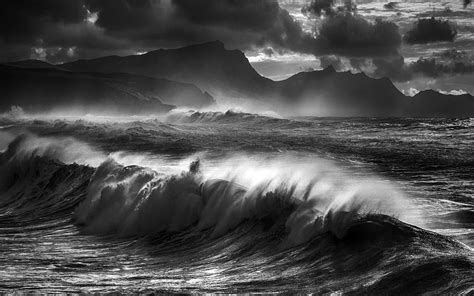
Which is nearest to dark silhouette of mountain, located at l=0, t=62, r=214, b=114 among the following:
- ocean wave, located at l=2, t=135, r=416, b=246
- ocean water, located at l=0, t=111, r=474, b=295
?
ocean water, located at l=0, t=111, r=474, b=295

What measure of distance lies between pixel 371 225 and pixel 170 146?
81.7ft

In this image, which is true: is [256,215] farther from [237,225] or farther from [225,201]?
[225,201]

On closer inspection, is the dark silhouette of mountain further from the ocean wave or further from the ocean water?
the ocean wave

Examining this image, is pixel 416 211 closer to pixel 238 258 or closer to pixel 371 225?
pixel 371 225

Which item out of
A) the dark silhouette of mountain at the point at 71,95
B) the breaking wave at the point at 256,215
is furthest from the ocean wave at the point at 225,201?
the dark silhouette of mountain at the point at 71,95

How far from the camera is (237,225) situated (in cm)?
1493

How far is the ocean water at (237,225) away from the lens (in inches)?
399

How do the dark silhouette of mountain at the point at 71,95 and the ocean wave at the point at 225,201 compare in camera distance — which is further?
the dark silhouette of mountain at the point at 71,95

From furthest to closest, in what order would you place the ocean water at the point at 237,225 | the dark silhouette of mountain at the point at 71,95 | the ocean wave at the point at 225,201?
1. the dark silhouette of mountain at the point at 71,95
2. the ocean wave at the point at 225,201
3. the ocean water at the point at 237,225

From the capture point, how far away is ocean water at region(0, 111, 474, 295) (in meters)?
10.1

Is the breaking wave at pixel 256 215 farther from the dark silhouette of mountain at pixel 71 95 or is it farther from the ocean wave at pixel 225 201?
the dark silhouette of mountain at pixel 71 95

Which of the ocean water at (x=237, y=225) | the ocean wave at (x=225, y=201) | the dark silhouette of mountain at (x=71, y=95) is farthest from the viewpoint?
the dark silhouette of mountain at (x=71, y=95)

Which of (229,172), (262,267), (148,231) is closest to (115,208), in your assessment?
(148,231)

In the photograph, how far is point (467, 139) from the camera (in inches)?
1519
